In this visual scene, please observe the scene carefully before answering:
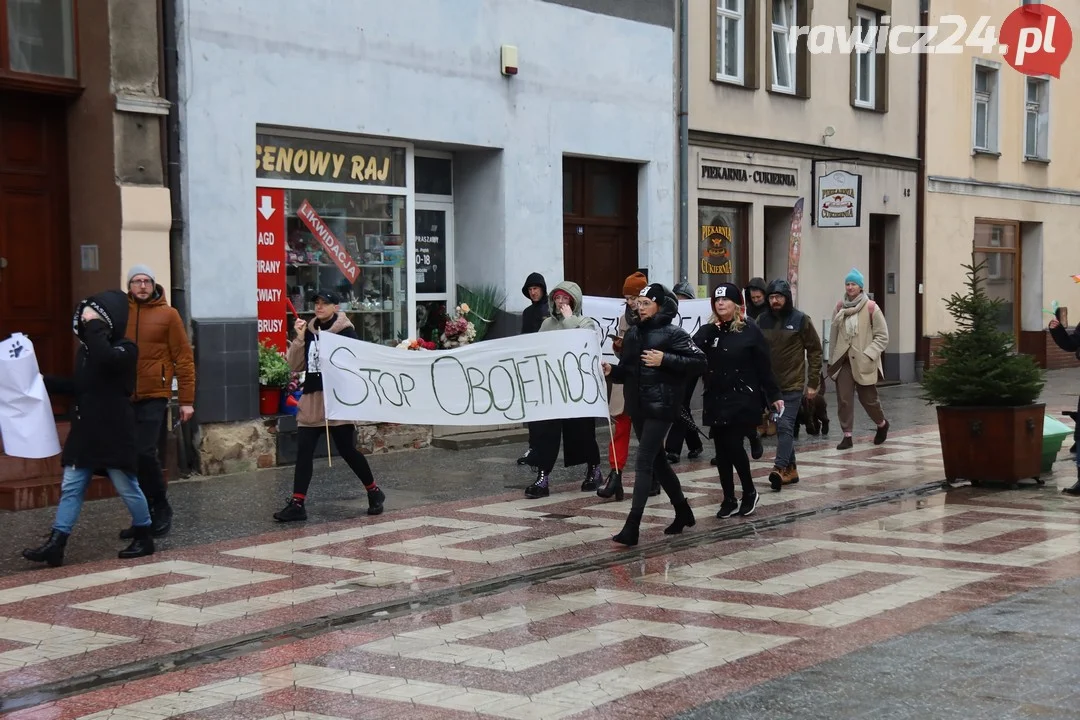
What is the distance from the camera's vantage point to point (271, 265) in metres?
14.6

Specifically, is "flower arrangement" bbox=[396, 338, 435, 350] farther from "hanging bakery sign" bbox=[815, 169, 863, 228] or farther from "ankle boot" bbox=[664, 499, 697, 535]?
"hanging bakery sign" bbox=[815, 169, 863, 228]

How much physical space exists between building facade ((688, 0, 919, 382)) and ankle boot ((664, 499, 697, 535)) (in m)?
10.8

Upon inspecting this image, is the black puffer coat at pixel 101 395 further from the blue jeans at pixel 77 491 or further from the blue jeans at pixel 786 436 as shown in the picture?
the blue jeans at pixel 786 436

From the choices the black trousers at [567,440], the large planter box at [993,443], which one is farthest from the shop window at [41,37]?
the large planter box at [993,443]

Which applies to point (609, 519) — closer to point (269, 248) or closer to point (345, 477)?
point (345, 477)

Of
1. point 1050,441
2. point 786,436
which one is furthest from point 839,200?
point 786,436

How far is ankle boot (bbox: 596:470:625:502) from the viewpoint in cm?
1170

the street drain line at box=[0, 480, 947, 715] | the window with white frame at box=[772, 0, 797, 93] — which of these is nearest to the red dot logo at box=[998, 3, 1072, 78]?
the window with white frame at box=[772, 0, 797, 93]

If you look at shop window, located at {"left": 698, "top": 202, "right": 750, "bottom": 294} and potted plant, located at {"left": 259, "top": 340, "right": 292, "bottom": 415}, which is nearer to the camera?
potted plant, located at {"left": 259, "top": 340, "right": 292, "bottom": 415}

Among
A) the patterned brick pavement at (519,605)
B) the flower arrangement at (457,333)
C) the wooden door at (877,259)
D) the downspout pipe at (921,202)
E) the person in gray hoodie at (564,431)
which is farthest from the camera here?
the downspout pipe at (921,202)

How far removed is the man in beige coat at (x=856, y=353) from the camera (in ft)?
50.8

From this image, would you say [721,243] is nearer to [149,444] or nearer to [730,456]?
[730,456]

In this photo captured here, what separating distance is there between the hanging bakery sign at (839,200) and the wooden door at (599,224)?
4.56m

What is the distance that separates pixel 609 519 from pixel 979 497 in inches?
135
